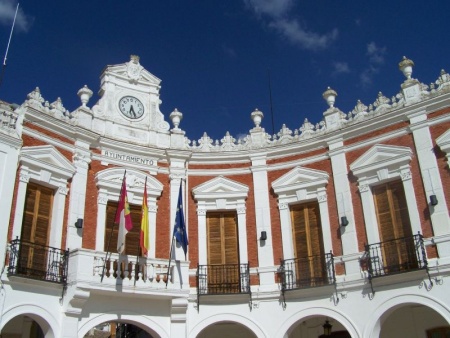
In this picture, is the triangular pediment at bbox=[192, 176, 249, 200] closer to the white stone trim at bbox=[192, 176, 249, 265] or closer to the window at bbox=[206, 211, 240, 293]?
the white stone trim at bbox=[192, 176, 249, 265]

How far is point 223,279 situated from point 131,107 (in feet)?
21.7

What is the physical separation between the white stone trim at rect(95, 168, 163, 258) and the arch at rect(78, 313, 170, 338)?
82.4 inches

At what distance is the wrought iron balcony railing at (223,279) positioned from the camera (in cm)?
1723

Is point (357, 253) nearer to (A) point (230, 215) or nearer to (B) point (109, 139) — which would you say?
(A) point (230, 215)

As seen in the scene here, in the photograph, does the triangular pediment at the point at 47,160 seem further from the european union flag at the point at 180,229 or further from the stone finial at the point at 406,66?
the stone finial at the point at 406,66

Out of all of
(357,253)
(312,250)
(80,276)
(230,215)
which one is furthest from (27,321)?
(357,253)

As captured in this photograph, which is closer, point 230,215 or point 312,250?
point 312,250

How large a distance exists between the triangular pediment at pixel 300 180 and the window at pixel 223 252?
177cm

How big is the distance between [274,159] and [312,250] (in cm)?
336

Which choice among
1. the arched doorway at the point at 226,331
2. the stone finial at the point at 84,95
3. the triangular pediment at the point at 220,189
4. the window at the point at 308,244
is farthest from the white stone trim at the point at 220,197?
the stone finial at the point at 84,95

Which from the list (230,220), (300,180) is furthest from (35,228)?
(300,180)

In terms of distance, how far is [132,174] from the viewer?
60.1ft

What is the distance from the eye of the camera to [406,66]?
17859 millimetres

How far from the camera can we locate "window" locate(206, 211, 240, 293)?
17.5 metres
